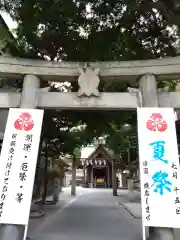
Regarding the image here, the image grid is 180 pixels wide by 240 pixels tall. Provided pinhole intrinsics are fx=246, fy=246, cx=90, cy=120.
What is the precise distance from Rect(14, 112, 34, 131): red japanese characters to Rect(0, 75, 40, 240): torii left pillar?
0.82 feet

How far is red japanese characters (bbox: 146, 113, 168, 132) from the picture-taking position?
196 inches

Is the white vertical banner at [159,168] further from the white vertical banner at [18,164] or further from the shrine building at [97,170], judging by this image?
the shrine building at [97,170]

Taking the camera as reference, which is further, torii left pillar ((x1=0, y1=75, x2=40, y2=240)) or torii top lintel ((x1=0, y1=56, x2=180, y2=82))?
torii top lintel ((x1=0, y1=56, x2=180, y2=82))

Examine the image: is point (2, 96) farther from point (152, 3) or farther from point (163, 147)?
point (152, 3)

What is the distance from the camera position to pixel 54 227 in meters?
7.01

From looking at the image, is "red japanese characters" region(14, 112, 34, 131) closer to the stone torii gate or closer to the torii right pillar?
the stone torii gate

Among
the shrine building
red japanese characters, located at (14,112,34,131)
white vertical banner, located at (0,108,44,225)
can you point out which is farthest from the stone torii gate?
the shrine building

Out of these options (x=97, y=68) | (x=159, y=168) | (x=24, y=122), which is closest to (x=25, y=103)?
(x=24, y=122)

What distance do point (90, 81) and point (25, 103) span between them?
4.89 ft

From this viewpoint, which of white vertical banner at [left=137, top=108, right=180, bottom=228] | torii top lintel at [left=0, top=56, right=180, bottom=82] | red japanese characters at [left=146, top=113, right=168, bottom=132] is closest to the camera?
white vertical banner at [left=137, top=108, right=180, bottom=228]

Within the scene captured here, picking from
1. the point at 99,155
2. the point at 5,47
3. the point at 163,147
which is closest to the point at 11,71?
the point at 5,47

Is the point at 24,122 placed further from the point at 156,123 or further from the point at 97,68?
the point at 156,123

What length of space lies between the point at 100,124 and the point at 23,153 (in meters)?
4.23

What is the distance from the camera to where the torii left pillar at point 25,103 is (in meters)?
4.51
